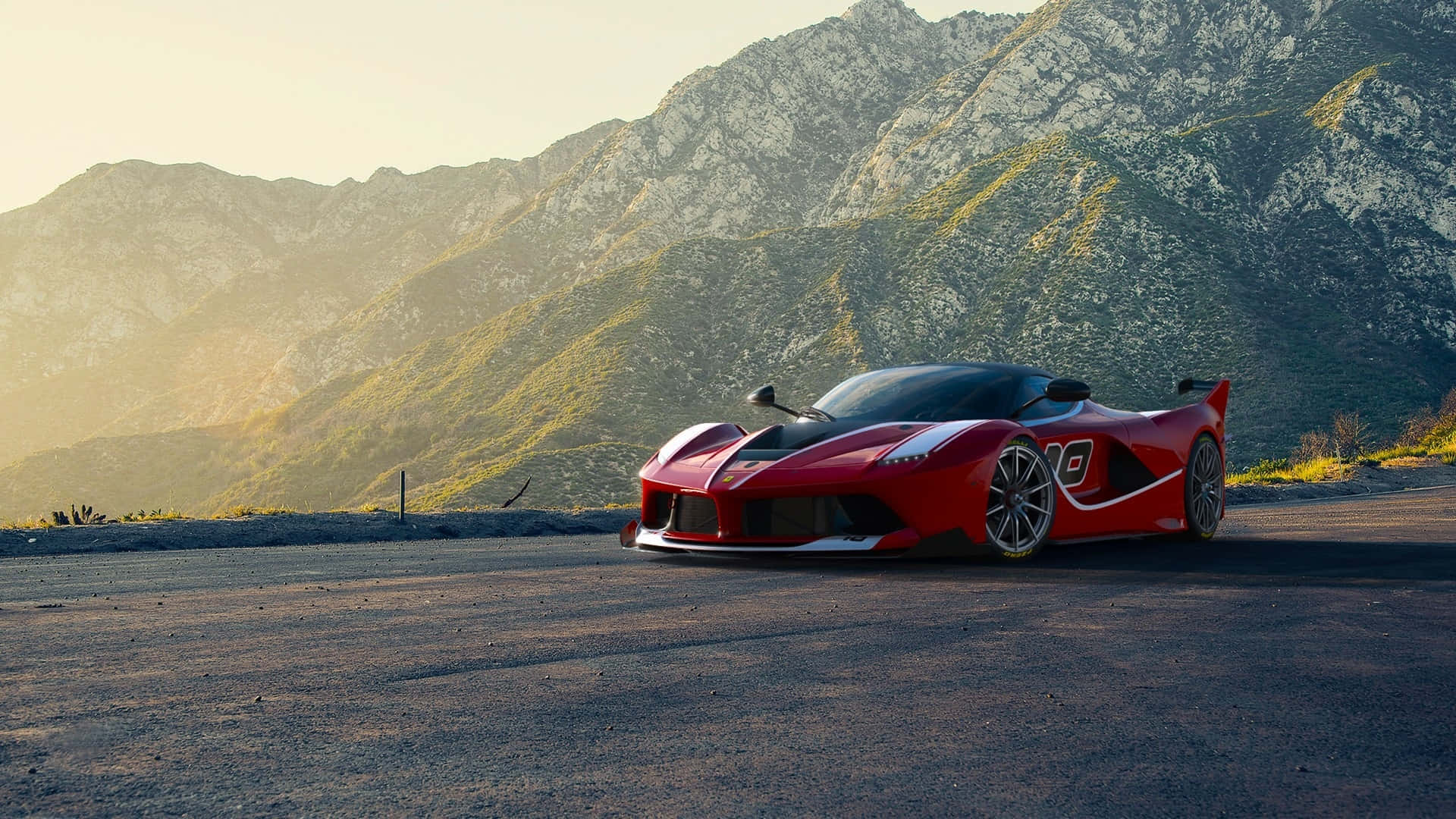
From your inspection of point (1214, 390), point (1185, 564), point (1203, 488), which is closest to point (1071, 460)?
point (1185, 564)

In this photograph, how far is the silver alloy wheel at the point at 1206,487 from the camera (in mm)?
9312

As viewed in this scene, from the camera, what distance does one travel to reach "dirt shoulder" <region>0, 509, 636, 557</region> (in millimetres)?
10883

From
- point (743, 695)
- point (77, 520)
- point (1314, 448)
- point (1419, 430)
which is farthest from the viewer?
point (1419, 430)

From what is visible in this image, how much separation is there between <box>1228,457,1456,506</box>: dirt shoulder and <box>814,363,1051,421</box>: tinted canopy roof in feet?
25.1

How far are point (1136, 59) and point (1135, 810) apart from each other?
89.3m

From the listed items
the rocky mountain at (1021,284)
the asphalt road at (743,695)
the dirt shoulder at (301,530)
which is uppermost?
the rocky mountain at (1021,284)

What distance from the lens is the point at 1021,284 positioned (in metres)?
56.6

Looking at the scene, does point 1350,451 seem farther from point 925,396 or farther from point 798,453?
point 798,453

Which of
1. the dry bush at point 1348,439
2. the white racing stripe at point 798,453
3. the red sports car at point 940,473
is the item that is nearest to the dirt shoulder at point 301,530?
the red sports car at point 940,473

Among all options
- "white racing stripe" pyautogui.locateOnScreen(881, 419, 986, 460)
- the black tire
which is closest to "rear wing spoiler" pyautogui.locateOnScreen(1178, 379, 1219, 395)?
the black tire

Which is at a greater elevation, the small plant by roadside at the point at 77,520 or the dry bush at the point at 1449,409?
the dry bush at the point at 1449,409

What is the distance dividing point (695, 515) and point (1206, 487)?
4.36m

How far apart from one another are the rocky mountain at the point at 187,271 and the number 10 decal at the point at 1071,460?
356 ft

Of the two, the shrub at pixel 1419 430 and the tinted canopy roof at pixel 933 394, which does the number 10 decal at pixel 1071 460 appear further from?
the shrub at pixel 1419 430
